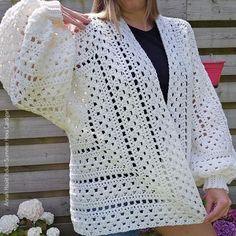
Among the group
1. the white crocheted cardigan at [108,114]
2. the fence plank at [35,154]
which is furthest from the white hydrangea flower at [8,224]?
the white crocheted cardigan at [108,114]

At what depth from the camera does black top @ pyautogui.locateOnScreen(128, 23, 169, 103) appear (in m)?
1.86

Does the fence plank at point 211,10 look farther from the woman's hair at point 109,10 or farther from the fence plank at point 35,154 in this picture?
the woman's hair at point 109,10

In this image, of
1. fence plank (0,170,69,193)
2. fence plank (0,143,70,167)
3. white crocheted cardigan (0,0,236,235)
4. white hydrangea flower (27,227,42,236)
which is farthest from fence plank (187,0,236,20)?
white hydrangea flower (27,227,42,236)

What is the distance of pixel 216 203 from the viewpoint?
1914mm

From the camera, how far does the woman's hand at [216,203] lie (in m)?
1.90

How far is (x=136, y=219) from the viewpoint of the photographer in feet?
5.95

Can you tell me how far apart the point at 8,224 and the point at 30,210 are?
14 centimetres

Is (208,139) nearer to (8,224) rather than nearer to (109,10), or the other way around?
(109,10)

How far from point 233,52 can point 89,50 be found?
1589mm

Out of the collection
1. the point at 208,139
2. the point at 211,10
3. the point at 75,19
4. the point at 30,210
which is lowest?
the point at 30,210

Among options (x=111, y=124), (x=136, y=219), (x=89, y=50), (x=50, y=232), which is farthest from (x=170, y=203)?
(x=50, y=232)

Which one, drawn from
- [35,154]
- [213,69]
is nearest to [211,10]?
[213,69]

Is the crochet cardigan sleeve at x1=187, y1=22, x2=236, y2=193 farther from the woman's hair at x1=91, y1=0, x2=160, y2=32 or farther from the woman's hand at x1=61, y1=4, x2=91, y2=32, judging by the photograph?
the woman's hand at x1=61, y1=4, x2=91, y2=32

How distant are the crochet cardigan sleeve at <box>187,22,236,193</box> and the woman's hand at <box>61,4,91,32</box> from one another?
16.1 inches
